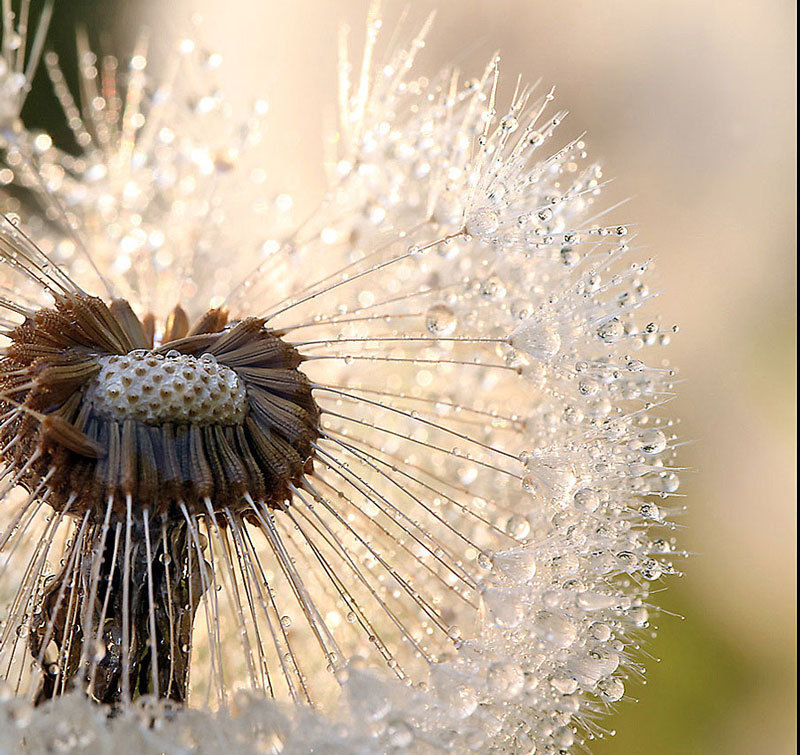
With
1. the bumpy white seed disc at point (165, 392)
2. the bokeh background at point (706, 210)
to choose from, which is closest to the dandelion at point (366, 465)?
the bumpy white seed disc at point (165, 392)

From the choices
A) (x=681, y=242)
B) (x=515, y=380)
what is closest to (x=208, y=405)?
(x=515, y=380)

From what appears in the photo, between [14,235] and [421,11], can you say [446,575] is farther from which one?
[421,11]

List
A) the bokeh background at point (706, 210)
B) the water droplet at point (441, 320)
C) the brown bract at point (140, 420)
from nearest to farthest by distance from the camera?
the brown bract at point (140, 420), the water droplet at point (441, 320), the bokeh background at point (706, 210)

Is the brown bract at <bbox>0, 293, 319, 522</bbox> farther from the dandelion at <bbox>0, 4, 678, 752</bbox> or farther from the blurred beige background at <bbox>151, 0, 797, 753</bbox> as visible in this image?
the blurred beige background at <bbox>151, 0, 797, 753</bbox>

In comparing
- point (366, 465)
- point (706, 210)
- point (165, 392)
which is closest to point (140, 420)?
point (165, 392)

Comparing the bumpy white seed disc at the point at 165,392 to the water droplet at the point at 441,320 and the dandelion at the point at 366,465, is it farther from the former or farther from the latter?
the water droplet at the point at 441,320

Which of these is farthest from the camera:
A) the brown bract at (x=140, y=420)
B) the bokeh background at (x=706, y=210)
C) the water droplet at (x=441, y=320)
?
the bokeh background at (x=706, y=210)

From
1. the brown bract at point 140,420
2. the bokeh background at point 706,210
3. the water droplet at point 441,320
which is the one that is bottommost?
the brown bract at point 140,420
